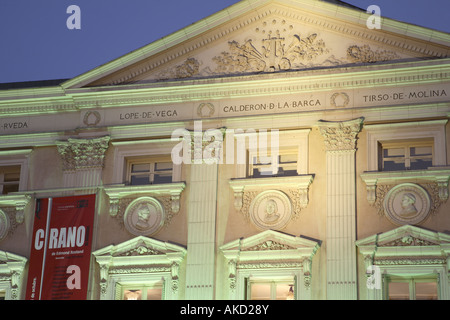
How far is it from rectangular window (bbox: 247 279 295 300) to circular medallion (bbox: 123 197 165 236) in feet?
9.72

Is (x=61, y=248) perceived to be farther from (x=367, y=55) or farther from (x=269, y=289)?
(x=367, y=55)

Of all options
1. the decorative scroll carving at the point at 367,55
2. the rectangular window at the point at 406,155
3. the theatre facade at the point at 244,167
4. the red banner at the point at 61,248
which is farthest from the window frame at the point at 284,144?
the red banner at the point at 61,248

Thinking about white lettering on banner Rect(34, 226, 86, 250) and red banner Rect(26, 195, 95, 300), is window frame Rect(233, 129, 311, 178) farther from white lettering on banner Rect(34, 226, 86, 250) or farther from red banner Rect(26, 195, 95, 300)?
white lettering on banner Rect(34, 226, 86, 250)

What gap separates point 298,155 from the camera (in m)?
27.3

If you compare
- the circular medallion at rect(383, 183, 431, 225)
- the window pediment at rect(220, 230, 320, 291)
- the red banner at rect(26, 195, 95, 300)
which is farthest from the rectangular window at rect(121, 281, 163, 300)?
the circular medallion at rect(383, 183, 431, 225)

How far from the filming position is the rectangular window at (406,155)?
2670 centimetres

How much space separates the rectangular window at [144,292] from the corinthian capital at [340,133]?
18.7 ft

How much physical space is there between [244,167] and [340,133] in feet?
8.68

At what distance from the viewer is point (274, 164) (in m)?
27.6

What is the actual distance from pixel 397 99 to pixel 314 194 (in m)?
3.24
